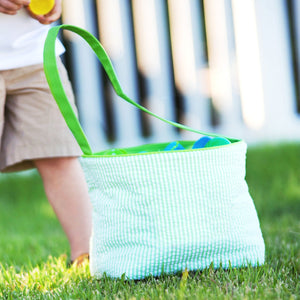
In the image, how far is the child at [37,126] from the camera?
5.38 ft

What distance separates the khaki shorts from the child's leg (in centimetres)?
6

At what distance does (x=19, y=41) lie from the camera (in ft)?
5.35

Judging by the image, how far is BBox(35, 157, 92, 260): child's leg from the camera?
1.73m

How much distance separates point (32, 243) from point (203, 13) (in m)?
2.66

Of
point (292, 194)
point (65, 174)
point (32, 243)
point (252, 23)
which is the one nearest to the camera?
point (65, 174)

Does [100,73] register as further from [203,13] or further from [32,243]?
[32,243]

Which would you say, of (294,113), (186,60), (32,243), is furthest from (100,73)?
(32,243)

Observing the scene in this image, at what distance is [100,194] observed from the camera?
1.36 meters

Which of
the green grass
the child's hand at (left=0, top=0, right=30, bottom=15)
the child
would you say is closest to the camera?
the green grass

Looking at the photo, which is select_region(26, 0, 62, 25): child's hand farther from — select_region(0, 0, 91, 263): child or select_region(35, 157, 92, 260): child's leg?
select_region(35, 157, 92, 260): child's leg

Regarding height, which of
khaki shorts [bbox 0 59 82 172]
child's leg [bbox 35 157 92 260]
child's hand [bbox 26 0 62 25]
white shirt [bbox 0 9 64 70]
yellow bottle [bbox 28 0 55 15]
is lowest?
child's leg [bbox 35 157 92 260]

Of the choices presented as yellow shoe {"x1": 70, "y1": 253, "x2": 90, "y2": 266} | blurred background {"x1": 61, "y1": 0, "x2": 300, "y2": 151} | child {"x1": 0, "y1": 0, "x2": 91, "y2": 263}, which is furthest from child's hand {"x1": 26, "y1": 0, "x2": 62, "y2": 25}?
blurred background {"x1": 61, "y1": 0, "x2": 300, "y2": 151}

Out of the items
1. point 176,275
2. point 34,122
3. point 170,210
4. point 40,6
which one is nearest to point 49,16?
point 40,6

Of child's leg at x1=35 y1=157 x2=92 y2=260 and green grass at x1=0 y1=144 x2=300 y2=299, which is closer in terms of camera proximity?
green grass at x1=0 y1=144 x2=300 y2=299
